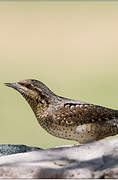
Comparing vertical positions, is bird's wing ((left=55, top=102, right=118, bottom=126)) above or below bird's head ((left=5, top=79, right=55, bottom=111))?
below

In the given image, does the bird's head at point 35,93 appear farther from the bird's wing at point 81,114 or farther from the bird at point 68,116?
the bird's wing at point 81,114

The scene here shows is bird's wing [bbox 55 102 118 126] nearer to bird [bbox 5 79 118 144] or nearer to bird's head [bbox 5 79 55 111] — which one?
bird [bbox 5 79 118 144]

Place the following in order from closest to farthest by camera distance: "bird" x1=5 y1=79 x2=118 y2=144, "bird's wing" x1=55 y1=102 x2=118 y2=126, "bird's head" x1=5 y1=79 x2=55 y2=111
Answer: "bird" x1=5 y1=79 x2=118 y2=144, "bird's wing" x1=55 y1=102 x2=118 y2=126, "bird's head" x1=5 y1=79 x2=55 y2=111

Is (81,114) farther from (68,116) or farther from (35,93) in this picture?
(35,93)

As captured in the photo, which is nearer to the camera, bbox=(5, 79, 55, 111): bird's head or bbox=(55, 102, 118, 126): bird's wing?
bbox=(55, 102, 118, 126): bird's wing

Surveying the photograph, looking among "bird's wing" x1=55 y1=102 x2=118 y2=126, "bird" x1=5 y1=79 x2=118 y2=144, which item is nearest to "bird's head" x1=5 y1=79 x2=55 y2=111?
"bird" x1=5 y1=79 x2=118 y2=144

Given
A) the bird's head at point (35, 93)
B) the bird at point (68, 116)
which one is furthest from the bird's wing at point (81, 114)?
the bird's head at point (35, 93)

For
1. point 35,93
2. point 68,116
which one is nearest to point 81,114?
point 68,116
